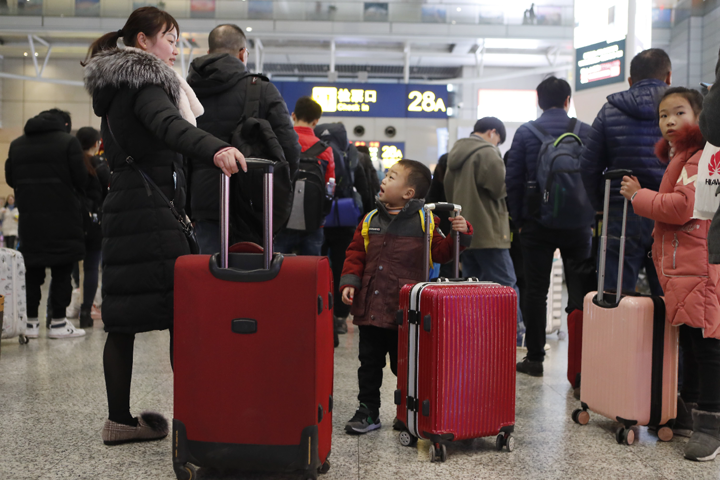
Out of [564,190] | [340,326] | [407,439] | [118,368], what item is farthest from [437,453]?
[340,326]

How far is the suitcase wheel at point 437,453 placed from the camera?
228 cm

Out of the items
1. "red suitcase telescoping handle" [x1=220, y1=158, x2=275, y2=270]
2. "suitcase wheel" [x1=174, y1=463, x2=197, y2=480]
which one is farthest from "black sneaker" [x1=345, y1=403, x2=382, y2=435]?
"red suitcase telescoping handle" [x1=220, y1=158, x2=275, y2=270]

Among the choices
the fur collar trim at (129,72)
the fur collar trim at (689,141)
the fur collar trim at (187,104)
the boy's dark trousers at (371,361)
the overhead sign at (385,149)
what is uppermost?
the overhead sign at (385,149)

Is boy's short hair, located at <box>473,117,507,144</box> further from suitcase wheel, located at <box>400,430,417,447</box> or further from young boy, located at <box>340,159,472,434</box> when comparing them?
suitcase wheel, located at <box>400,430,417,447</box>

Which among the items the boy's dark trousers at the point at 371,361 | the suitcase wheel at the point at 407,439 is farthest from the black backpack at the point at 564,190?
the suitcase wheel at the point at 407,439

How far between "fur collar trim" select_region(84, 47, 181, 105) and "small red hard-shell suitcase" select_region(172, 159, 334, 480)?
1.80 feet

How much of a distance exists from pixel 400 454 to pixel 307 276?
34.6 inches

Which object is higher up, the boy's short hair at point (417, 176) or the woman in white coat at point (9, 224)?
the boy's short hair at point (417, 176)

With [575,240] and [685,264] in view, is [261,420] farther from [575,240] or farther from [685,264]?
[575,240]

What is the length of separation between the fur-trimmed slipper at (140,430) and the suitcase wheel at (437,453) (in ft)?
3.34

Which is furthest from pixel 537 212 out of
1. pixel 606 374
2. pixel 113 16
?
pixel 113 16

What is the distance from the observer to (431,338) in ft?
7.43

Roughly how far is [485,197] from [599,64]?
613cm

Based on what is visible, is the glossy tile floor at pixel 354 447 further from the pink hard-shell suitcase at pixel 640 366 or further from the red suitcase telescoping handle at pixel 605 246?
the red suitcase telescoping handle at pixel 605 246
